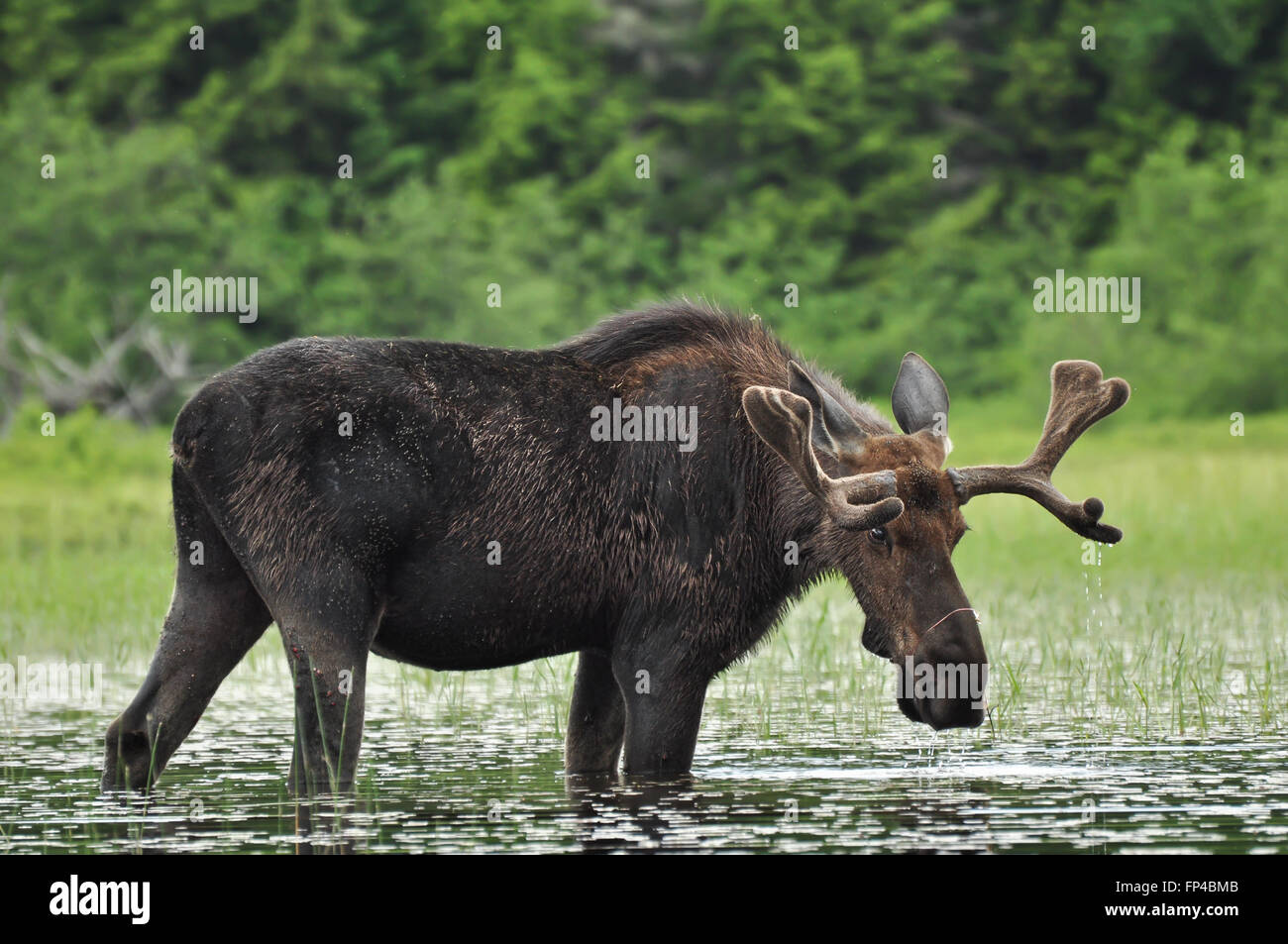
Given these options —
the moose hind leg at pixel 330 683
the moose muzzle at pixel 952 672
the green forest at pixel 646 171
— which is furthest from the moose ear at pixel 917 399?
the green forest at pixel 646 171

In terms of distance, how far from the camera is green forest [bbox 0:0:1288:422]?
33.2 metres

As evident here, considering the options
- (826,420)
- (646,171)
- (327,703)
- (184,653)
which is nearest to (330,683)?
(327,703)

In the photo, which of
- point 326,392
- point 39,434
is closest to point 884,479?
point 326,392

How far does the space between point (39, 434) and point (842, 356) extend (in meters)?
15.2

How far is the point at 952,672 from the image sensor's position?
25.3 ft

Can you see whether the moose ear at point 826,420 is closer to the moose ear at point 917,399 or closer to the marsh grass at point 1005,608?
the moose ear at point 917,399

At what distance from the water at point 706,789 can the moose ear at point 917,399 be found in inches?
58.7

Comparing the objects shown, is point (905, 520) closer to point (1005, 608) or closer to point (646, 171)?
point (1005, 608)

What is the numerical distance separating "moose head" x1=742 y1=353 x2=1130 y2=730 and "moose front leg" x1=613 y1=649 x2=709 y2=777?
0.77 m

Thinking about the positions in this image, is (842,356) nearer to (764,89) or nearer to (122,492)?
(764,89)

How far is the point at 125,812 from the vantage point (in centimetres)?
777

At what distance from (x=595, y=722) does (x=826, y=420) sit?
169 cm

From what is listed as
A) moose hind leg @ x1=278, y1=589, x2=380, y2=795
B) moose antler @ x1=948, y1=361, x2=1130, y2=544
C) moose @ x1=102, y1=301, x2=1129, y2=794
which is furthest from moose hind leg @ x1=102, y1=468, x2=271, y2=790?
moose antler @ x1=948, y1=361, x2=1130, y2=544
